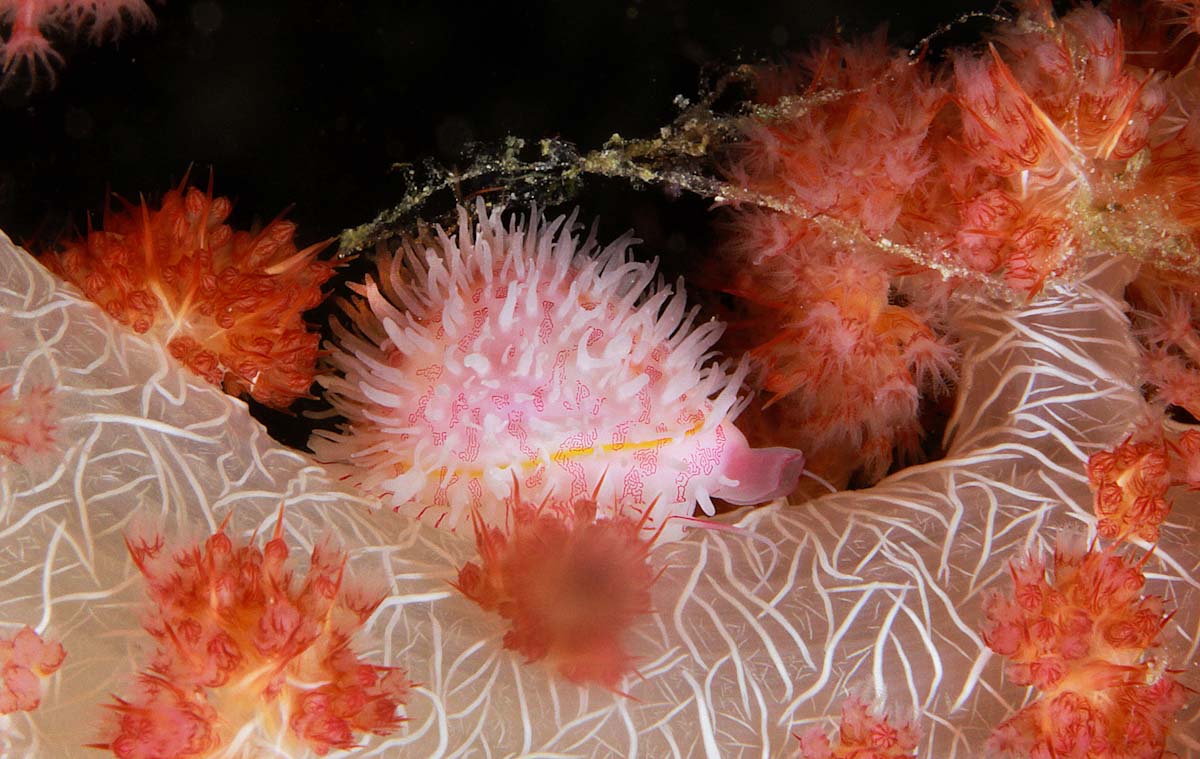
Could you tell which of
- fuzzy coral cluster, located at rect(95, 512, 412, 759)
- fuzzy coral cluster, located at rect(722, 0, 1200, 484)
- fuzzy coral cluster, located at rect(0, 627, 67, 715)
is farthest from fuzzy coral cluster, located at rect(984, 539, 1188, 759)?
fuzzy coral cluster, located at rect(0, 627, 67, 715)

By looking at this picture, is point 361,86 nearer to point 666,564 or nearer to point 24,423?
point 24,423

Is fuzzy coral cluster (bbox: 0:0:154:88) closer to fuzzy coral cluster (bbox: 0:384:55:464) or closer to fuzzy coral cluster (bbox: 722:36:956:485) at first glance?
fuzzy coral cluster (bbox: 0:384:55:464)

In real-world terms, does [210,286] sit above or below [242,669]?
above

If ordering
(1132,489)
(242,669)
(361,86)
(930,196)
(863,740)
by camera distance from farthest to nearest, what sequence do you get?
(361,86), (930,196), (1132,489), (863,740), (242,669)

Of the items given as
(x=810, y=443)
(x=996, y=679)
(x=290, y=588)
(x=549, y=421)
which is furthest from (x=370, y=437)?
(x=996, y=679)

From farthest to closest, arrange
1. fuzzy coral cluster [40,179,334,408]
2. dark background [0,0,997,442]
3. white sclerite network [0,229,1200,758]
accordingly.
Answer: dark background [0,0,997,442]
fuzzy coral cluster [40,179,334,408]
white sclerite network [0,229,1200,758]

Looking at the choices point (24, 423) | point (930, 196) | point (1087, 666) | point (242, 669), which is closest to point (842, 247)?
point (930, 196)
